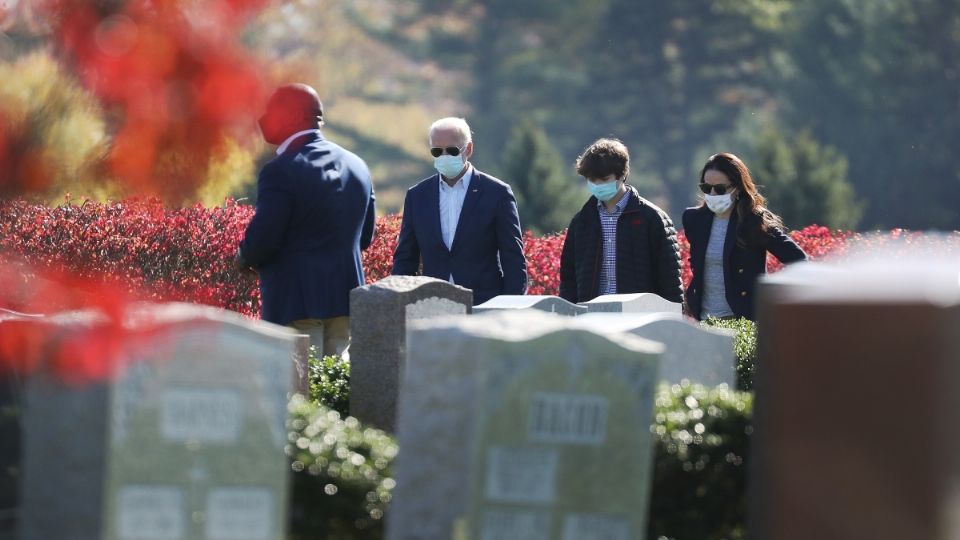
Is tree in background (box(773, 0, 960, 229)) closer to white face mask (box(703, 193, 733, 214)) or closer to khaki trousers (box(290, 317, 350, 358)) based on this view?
white face mask (box(703, 193, 733, 214))

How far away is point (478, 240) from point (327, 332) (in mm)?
1042

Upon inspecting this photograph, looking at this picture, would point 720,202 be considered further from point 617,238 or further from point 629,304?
point 629,304

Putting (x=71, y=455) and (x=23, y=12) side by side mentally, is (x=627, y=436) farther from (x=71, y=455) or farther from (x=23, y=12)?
(x=23, y=12)

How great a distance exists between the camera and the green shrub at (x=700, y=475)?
243 inches

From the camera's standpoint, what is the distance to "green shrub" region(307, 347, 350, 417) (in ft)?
26.3

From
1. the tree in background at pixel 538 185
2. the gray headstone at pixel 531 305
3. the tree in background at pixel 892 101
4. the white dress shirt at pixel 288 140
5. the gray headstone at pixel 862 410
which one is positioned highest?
the tree in background at pixel 892 101

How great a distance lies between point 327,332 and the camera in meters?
8.46

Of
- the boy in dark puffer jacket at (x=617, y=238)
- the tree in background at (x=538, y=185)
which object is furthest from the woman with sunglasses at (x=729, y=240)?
the tree in background at (x=538, y=185)

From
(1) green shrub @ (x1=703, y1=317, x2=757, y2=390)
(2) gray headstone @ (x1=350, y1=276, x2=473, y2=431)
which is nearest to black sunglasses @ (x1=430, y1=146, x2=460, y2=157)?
(2) gray headstone @ (x1=350, y1=276, x2=473, y2=431)

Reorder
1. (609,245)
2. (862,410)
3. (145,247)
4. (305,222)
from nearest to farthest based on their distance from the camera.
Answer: (862,410)
(305,222)
(609,245)
(145,247)

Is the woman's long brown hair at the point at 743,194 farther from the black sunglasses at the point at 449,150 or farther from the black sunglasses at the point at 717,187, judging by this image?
the black sunglasses at the point at 449,150

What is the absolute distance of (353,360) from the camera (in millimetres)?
7688

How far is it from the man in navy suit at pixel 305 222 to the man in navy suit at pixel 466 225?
2.73ft

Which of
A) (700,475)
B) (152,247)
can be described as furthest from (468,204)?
(152,247)
